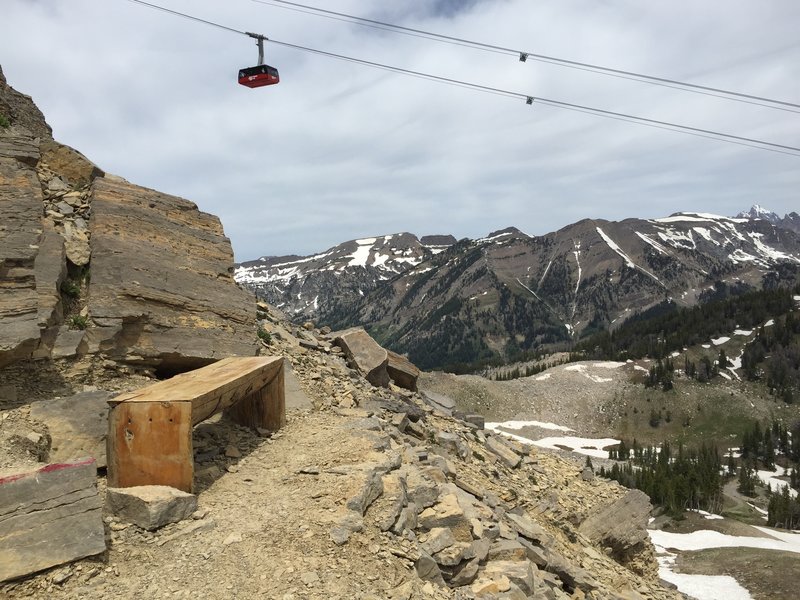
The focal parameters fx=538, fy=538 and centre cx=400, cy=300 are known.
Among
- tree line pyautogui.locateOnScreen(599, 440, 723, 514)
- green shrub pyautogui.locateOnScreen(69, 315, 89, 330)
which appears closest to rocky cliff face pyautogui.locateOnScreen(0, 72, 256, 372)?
green shrub pyautogui.locateOnScreen(69, 315, 89, 330)

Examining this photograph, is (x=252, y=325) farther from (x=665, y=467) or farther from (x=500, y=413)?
(x=500, y=413)

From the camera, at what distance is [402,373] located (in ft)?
80.8

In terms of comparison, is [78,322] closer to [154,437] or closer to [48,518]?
[154,437]

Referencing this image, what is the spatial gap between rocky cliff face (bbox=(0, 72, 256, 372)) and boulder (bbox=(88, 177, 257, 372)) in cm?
3

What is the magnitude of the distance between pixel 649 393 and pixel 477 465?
19901 centimetres

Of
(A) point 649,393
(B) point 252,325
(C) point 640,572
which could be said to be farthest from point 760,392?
(B) point 252,325

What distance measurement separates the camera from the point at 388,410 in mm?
18297

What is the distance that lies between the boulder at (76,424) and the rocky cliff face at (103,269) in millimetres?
1613

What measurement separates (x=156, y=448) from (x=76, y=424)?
2631 mm

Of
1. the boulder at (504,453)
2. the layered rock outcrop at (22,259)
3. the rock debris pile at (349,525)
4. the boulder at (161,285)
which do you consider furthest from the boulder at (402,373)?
the layered rock outcrop at (22,259)

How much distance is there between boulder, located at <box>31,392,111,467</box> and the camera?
436 inches

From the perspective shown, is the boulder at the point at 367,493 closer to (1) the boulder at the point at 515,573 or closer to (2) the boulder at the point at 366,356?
(1) the boulder at the point at 515,573

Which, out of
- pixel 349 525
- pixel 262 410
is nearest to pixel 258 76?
pixel 262 410

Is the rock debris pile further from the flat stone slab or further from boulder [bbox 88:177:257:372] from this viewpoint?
→ boulder [bbox 88:177:257:372]
